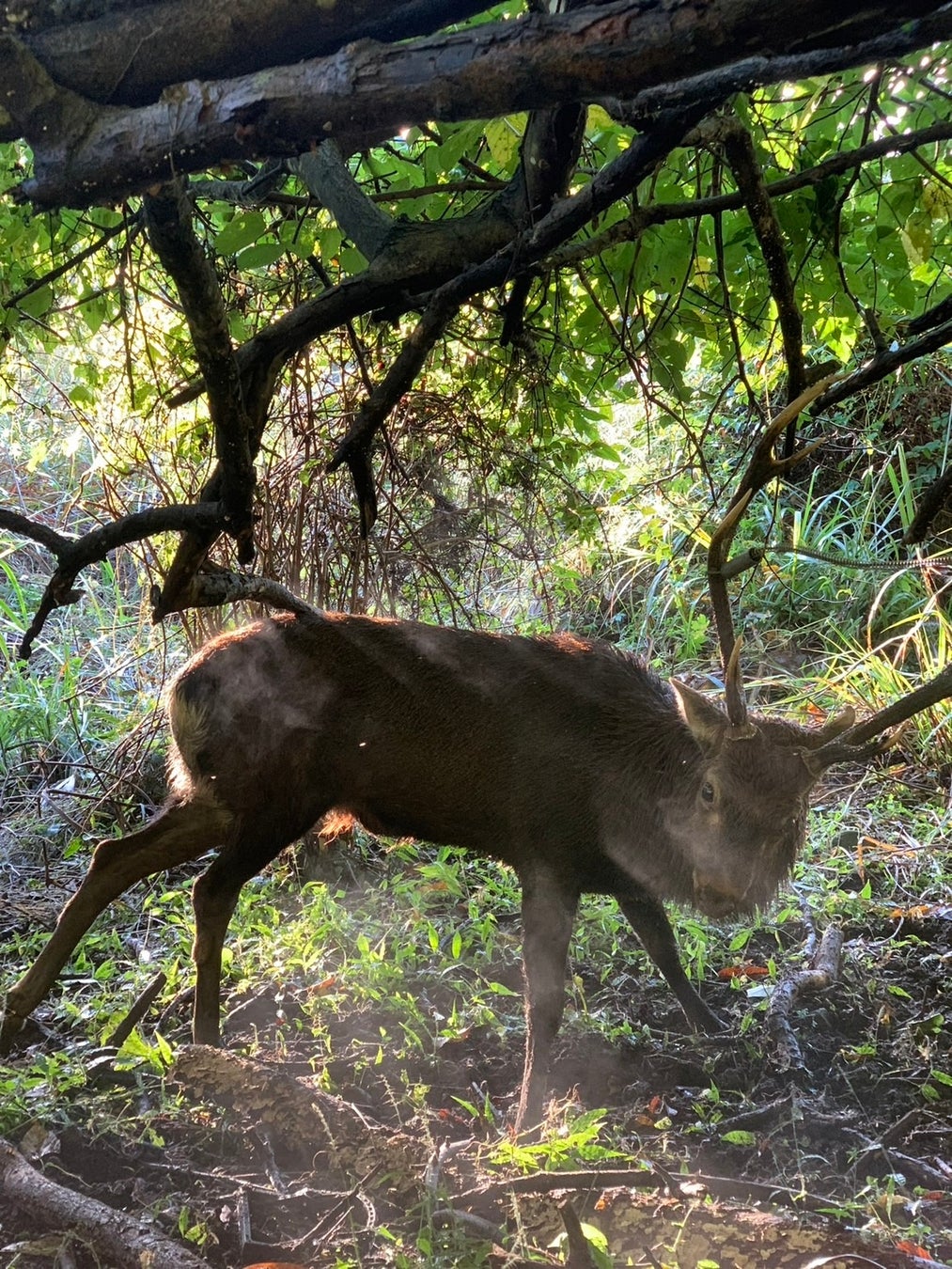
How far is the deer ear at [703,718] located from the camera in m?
3.31

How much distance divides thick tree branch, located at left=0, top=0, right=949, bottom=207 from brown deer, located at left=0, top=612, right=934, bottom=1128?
203 centimetres

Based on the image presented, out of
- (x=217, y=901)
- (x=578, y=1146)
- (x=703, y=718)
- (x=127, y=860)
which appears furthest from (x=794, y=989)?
(x=127, y=860)

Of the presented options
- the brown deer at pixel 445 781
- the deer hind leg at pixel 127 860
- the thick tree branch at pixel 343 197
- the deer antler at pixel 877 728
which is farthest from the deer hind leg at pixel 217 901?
the thick tree branch at pixel 343 197

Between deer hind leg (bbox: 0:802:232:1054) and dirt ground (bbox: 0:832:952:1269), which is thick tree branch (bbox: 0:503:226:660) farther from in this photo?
dirt ground (bbox: 0:832:952:1269)

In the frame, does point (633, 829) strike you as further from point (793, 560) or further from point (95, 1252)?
point (793, 560)

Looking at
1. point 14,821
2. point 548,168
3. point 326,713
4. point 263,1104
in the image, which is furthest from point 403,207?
point 14,821

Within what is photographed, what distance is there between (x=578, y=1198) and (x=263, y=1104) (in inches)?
37.4

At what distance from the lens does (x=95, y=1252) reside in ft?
7.11

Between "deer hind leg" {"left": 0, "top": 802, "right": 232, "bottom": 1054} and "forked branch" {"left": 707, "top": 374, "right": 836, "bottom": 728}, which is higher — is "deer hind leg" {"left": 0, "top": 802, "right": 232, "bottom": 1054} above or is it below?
below

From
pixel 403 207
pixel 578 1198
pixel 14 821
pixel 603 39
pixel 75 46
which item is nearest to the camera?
pixel 603 39

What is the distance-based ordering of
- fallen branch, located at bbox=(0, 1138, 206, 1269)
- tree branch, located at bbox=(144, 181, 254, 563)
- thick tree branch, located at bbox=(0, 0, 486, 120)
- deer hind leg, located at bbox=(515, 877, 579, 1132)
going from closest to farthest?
thick tree branch, located at bbox=(0, 0, 486, 120), tree branch, located at bbox=(144, 181, 254, 563), fallen branch, located at bbox=(0, 1138, 206, 1269), deer hind leg, located at bbox=(515, 877, 579, 1132)

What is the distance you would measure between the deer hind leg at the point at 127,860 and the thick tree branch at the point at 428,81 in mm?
2283

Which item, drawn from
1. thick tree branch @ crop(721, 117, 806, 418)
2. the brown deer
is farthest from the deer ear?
thick tree branch @ crop(721, 117, 806, 418)

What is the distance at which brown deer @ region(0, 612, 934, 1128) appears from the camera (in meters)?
3.37
